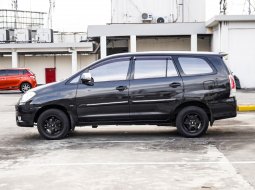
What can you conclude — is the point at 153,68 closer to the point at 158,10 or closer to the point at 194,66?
the point at 194,66

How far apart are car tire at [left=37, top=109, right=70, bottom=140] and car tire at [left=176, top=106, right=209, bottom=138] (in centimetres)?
238

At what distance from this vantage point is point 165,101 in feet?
34.4

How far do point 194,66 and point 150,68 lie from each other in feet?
3.07

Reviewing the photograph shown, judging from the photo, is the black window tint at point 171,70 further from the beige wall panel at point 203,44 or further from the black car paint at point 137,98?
the beige wall panel at point 203,44

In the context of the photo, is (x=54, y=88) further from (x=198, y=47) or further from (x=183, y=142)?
(x=198, y=47)

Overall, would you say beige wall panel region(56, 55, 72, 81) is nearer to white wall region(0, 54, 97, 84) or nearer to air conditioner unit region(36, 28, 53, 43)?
white wall region(0, 54, 97, 84)

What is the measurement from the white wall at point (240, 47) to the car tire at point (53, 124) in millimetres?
19783

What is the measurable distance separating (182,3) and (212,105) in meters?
29.2

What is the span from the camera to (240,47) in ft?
95.4

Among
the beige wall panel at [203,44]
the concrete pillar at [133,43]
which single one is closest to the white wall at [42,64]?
the concrete pillar at [133,43]

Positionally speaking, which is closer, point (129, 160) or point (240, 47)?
point (129, 160)

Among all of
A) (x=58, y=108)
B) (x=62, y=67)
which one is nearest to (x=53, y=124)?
(x=58, y=108)

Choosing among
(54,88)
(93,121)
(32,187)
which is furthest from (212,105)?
A: (32,187)

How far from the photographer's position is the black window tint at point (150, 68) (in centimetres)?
1056
